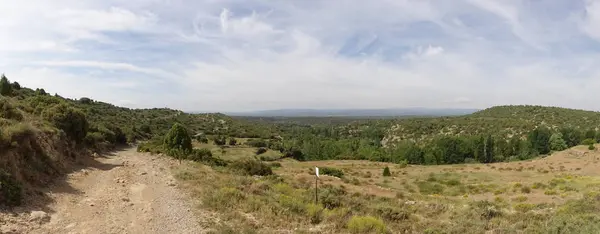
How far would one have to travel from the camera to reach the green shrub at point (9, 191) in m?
11.3

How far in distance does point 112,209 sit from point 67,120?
19801mm

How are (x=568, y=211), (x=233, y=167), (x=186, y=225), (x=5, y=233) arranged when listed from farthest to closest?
1. (x=233, y=167)
2. (x=568, y=211)
3. (x=186, y=225)
4. (x=5, y=233)

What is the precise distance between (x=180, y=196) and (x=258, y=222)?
4.57 m

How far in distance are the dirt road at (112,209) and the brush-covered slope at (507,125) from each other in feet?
340

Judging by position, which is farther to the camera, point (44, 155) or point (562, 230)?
point (44, 155)

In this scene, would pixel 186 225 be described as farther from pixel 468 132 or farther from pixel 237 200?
pixel 468 132

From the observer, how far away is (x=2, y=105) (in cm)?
2144

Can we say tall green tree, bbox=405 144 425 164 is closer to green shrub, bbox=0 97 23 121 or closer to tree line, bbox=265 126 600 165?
tree line, bbox=265 126 600 165

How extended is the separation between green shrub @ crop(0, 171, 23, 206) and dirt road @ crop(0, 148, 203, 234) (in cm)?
61

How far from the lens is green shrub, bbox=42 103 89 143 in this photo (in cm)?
2770

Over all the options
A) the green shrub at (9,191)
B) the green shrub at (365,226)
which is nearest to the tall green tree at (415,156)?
the green shrub at (365,226)

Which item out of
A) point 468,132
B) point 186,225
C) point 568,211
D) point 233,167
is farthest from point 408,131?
point 186,225

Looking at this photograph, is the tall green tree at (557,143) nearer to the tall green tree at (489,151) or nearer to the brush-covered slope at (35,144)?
the tall green tree at (489,151)

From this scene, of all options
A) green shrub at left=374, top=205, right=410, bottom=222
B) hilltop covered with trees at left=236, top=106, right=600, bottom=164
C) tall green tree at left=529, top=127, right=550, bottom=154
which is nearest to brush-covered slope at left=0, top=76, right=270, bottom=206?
green shrub at left=374, top=205, right=410, bottom=222
